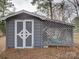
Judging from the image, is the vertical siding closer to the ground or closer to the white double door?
the white double door

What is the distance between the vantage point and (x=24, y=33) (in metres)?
13.3

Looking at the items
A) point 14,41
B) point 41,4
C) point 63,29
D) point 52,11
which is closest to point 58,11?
point 52,11

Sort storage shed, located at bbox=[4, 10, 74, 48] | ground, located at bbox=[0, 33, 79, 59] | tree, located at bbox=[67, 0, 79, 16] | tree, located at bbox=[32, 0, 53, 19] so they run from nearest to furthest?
ground, located at bbox=[0, 33, 79, 59] → storage shed, located at bbox=[4, 10, 74, 48] → tree, located at bbox=[67, 0, 79, 16] → tree, located at bbox=[32, 0, 53, 19]

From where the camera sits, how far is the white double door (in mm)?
13281

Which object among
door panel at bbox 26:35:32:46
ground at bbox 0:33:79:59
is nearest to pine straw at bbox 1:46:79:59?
ground at bbox 0:33:79:59

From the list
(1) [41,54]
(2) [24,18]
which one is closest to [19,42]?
(2) [24,18]

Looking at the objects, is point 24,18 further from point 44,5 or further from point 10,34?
point 44,5

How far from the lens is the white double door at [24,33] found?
43.6 ft

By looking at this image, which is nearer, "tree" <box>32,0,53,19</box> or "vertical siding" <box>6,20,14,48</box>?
"vertical siding" <box>6,20,14,48</box>

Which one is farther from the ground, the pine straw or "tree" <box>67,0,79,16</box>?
"tree" <box>67,0,79,16</box>

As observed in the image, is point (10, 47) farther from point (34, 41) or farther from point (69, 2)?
point (69, 2)

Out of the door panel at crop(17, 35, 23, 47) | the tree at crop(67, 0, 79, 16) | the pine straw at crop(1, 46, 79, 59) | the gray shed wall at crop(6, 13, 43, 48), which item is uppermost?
the tree at crop(67, 0, 79, 16)

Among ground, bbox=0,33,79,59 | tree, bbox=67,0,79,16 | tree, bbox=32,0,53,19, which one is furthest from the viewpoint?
tree, bbox=32,0,53,19

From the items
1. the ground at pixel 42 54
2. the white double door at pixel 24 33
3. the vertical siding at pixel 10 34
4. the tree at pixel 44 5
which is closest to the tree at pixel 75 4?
the tree at pixel 44 5
